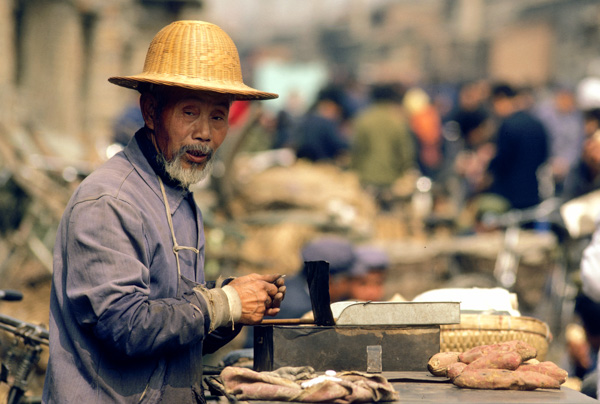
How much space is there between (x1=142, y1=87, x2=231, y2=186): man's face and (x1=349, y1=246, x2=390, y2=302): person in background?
2781 mm

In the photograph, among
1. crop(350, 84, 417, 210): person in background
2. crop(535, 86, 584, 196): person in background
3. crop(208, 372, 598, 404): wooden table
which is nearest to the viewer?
crop(208, 372, 598, 404): wooden table

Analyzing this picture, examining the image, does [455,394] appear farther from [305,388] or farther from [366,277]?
[366,277]

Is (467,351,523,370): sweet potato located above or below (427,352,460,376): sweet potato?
above

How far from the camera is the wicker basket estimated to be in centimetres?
379

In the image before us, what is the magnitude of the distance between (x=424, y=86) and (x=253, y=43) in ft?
160

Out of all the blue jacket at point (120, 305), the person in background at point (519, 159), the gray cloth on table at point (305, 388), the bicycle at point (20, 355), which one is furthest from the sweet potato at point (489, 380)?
the person in background at point (519, 159)

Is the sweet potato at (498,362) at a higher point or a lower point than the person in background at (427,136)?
lower

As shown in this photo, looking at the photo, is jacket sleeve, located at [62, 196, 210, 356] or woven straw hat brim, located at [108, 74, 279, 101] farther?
woven straw hat brim, located at [108, 74, 279, 101]

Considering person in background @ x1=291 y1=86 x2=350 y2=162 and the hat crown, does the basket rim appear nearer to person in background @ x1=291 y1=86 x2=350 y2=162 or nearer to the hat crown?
the hat crown

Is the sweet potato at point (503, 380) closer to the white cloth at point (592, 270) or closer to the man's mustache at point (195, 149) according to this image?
the white cloth at point (592, 270)

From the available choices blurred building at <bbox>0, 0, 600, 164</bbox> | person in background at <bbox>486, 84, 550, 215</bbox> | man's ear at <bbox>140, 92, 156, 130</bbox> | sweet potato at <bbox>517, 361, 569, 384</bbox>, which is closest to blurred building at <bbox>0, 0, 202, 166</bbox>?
blurred building at <bbox>0, 0, 600, 164</bbox>

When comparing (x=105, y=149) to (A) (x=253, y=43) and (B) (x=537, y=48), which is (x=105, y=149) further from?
(A) (x=253, y=43)

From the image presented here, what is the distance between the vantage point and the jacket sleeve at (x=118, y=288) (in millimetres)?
2873

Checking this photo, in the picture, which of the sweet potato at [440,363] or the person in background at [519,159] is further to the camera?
the person in background at [519,159]
